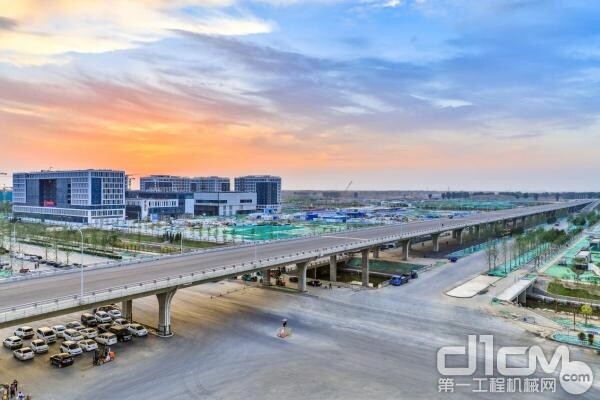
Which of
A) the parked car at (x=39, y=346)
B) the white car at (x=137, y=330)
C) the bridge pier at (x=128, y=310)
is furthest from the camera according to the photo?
the bridge pier at (x=128, y=310)

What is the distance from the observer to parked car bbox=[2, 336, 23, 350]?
31859 mm

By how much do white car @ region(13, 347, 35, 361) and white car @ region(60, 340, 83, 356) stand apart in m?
1.86

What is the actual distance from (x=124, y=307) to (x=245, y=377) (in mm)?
17298

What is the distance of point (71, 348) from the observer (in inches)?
1218

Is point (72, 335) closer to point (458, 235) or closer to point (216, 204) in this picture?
point (458, 235)

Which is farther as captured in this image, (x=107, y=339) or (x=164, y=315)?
(x=164, y=315)

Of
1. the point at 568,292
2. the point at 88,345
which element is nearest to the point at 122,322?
the point at 88,345

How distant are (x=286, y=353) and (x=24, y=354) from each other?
17.8m

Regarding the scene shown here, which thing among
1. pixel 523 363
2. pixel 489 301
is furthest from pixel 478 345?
pixel 489 301

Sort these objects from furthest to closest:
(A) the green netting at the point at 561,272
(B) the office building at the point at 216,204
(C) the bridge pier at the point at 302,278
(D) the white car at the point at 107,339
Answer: (B) the office building at the point at 216,204 → (A) the green netting at the point at 561,272 → (C) the bridge pier at the point at 302,278 → (D) the white car at the point at 107,339

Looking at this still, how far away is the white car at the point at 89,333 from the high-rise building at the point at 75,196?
112 m

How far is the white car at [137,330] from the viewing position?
35.1 metres

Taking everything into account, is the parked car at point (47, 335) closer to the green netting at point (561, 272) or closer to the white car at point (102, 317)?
the white car at point (102, 317)

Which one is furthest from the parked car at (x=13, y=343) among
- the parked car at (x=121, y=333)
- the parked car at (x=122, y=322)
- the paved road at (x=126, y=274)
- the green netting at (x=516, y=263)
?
the green netting at (x=516, y=263)
